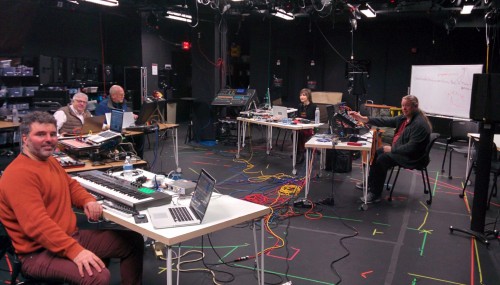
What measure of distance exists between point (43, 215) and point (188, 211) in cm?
83

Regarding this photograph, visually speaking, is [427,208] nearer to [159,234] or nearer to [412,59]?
[159,234]

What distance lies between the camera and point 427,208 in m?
5.41

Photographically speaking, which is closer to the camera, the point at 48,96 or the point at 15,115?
the point at 15,115

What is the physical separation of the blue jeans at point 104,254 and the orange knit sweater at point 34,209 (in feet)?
0.21

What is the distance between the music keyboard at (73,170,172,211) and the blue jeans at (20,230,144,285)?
0.24m

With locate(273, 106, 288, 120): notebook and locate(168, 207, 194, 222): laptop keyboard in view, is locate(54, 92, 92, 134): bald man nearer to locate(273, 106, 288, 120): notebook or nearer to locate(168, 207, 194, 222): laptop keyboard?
locate(168, 207, 194, 222): laptop keyboard

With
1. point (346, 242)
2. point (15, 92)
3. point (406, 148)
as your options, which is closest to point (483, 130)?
point (406, 148)

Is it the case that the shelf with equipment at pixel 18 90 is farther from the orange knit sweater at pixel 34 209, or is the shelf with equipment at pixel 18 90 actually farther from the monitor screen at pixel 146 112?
the orange knit sweater at pixel 34 209

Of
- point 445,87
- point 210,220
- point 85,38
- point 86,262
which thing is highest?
point 85,38

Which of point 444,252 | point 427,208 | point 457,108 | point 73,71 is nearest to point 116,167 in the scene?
point 444,252

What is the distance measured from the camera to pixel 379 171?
556 cm

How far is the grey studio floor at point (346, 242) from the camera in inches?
139

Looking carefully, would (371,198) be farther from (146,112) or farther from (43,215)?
(43,215)

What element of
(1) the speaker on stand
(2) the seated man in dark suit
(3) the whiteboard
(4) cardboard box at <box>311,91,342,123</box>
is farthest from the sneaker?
(4) cardboard box at <box>311,91,342,123</box>
